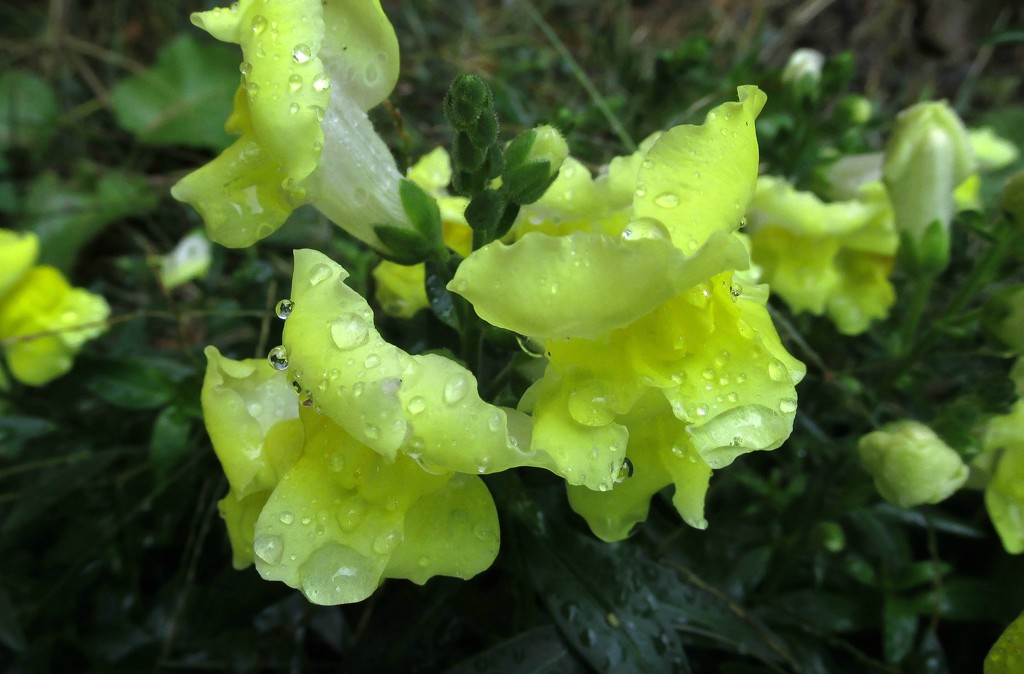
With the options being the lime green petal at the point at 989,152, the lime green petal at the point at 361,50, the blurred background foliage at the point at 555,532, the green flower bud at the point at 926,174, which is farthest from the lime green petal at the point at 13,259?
the lime green petal at the point at 989,152

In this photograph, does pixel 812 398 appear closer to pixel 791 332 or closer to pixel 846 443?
pixel 846 443

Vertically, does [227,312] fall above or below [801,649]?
above

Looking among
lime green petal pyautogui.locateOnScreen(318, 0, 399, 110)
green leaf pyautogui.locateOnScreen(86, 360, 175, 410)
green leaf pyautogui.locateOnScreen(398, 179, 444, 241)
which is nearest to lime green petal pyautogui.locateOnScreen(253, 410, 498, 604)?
green leaf pyautogui.locateOnScreen(398, 179, 444, 241)

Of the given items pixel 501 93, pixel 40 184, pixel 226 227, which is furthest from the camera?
pixel 40 184

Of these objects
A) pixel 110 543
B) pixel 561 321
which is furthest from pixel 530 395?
pixel 110 543

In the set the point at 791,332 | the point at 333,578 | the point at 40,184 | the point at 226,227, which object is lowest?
the point at 40,184

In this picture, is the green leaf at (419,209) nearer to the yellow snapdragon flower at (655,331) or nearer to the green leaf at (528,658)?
the yellow snapdragon flower at (655,331)

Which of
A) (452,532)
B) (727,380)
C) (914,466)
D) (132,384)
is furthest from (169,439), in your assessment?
(914,466)

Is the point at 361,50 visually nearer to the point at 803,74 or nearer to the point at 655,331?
the point at 655,331
